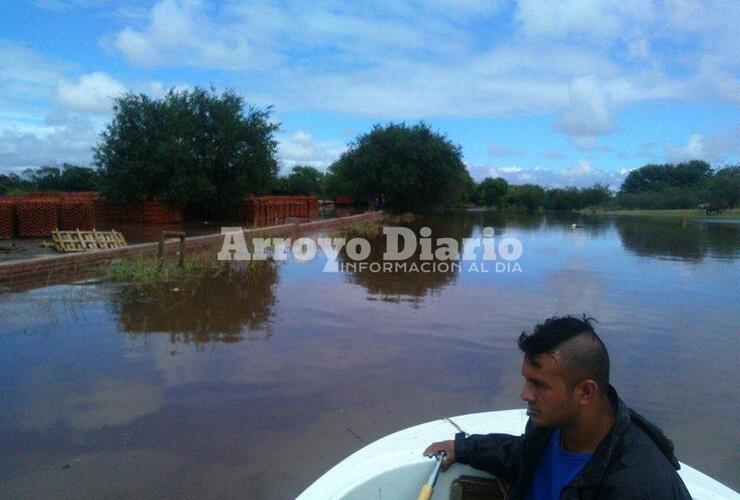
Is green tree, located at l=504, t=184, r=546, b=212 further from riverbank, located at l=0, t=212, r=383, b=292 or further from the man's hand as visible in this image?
the man's hand

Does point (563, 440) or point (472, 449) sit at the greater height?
point (563, 440)

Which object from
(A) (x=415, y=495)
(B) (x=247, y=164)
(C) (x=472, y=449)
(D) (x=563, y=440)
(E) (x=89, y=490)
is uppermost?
(B) (x=247, y=164)

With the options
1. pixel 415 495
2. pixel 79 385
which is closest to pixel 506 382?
pixel 415 495

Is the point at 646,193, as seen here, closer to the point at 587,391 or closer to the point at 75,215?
the point at 75,215

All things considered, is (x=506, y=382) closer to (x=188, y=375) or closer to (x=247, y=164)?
(x=188, y=375)

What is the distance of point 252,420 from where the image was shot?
4.60 metres

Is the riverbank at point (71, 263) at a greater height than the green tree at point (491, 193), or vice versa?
the green tree at point (491, 193)

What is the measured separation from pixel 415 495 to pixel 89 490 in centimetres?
233

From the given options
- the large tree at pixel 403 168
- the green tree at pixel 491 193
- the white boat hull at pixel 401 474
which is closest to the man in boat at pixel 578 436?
the white boat hull at pixel 401 474

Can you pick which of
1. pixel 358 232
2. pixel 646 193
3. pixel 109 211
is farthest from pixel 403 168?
pixel 646 193

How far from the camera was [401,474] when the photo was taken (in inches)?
90.5

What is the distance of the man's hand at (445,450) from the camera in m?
2.27

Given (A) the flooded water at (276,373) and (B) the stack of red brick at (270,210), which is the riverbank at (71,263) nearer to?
(A) the flooded water at (276,373)

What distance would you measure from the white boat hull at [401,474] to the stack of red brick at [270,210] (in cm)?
2458
